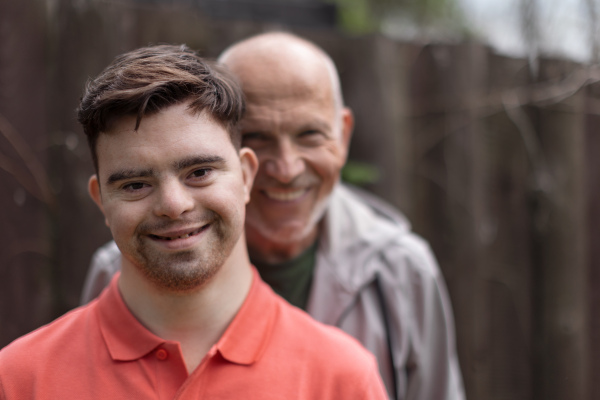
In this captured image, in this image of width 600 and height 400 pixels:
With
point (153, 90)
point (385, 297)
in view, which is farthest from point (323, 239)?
point (153, 90)

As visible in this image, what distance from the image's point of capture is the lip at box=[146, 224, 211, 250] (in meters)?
1.47

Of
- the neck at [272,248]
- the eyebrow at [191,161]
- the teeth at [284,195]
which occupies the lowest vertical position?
the neck at [272,248]

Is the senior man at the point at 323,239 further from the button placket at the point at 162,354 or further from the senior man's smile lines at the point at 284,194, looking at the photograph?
the button placket at the point at 162,354

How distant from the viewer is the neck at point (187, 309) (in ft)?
5.15

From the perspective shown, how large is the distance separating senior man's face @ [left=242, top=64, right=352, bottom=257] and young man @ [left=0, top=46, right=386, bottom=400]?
0.48 meters

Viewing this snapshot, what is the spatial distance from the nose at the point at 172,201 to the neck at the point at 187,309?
225mm

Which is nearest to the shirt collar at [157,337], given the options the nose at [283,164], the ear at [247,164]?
the ear at [247,164]

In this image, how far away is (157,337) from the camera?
1539 mm

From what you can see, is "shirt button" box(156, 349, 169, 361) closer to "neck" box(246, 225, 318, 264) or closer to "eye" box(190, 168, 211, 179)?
"eye" box(190, 168, 211, 179)

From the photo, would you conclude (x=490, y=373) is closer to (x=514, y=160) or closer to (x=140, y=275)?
(x=514, y=160)

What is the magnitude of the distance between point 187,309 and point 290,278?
0.90m

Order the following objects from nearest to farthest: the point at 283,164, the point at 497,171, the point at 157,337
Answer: the point at 157,337
the point at 283,164
the point at 497,171

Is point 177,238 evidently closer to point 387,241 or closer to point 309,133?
point 309,133

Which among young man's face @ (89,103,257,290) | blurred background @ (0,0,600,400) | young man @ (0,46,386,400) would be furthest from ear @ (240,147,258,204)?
blurred background @ (0,0,600,400)
